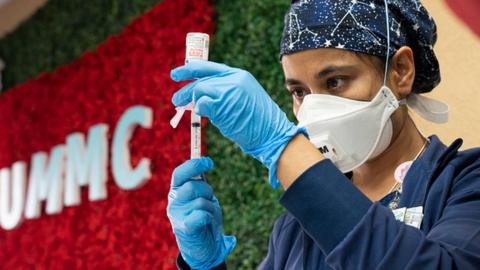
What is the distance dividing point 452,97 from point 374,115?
66 cm

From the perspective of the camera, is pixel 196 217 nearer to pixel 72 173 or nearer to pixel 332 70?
pixel 332 70

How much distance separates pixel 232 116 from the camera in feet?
3.51

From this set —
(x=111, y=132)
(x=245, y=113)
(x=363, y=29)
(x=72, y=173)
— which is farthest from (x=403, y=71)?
(x=72, y=173)

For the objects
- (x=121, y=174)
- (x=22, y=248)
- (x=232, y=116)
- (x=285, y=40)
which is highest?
(x=285, y=40)

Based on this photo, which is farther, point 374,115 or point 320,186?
point 374,115

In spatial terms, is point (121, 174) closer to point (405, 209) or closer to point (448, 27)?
point (448, 27)

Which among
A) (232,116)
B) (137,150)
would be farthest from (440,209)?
(137,150)

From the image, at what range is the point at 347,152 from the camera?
130 centimetres

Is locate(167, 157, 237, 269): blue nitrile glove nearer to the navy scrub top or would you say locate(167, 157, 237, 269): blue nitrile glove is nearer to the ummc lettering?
the navy scrub top

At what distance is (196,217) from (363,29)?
16.4 inches

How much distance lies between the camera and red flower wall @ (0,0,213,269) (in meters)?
2.91

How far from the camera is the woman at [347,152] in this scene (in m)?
0.96

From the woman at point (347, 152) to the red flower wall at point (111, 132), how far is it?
1.48 m

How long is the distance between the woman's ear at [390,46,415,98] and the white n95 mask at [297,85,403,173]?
0.05 m
